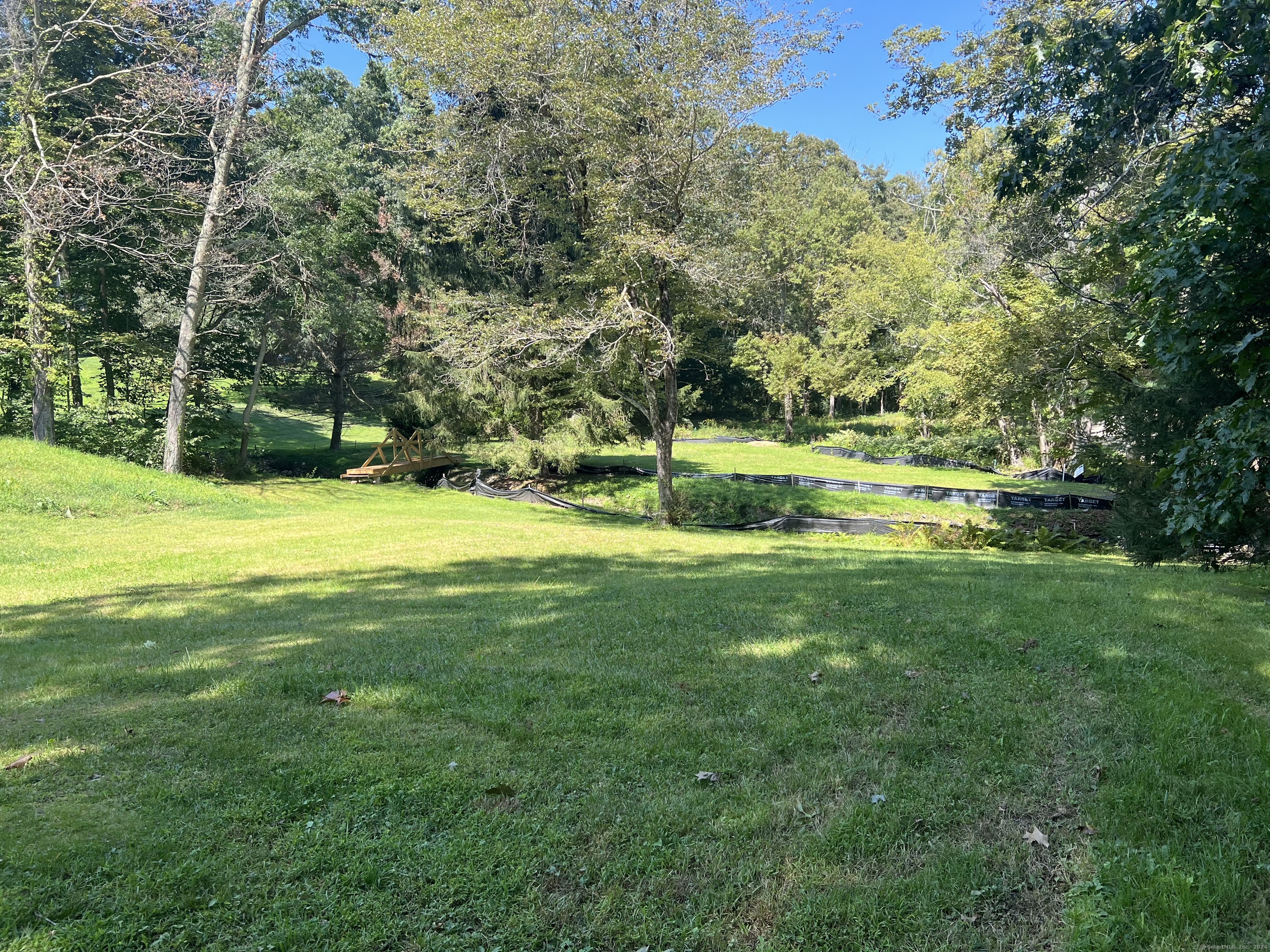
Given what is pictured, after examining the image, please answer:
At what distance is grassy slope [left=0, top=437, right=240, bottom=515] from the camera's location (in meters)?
13.0

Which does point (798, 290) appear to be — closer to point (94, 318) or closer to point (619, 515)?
point (619, 515)

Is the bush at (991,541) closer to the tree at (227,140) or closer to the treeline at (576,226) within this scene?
the treeline at (576,226)

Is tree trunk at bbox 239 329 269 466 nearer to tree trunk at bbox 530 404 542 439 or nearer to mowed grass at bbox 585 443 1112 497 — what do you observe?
tree trunk at bbox 530 404 542 439

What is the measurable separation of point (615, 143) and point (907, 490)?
530 inches

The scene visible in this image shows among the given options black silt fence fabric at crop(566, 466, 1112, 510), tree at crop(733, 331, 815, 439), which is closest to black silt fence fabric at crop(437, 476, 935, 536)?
black silt fence fabric at crop(566, 466, 1112, 510)

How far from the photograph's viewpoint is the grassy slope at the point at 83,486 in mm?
13023

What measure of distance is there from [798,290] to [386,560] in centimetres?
4135

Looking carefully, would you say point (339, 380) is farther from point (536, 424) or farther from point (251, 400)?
point (536, 424)

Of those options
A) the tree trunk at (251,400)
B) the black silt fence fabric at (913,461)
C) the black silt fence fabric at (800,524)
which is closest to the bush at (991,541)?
the black silt fence fabric at (800,524)

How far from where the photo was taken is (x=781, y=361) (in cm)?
3669

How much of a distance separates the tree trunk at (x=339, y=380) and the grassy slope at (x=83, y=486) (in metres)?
13.1

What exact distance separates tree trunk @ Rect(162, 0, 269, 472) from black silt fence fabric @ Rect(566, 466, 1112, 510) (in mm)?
12266

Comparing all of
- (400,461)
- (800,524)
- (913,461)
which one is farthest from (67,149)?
(913,461)

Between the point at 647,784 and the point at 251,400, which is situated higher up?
the point at 251,400
